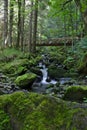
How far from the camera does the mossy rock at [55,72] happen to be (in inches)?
535

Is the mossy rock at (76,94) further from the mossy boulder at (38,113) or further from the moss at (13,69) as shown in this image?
the mossy boulder at (38,113)

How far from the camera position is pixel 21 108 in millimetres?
3344

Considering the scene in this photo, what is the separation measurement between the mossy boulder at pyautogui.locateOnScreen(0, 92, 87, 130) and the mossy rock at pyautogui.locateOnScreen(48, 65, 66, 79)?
32.2 feet

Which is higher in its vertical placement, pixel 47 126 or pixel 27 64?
pixel 47 126

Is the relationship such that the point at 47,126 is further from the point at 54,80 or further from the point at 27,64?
the point at 27,64

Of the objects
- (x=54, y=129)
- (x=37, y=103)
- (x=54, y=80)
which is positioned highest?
(x=37, y=103)

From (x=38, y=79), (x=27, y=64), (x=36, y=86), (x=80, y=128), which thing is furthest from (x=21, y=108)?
(x=27, y=64)

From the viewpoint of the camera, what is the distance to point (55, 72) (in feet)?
47.9

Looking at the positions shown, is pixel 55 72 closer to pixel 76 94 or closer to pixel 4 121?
pixel 76 94

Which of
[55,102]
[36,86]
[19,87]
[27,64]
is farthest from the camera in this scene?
[27,64]

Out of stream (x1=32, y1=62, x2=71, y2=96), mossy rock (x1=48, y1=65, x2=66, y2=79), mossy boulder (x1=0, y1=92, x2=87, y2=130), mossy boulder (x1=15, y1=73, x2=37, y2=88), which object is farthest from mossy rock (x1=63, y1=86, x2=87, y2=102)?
mossy boulder (x1=0, y1=92, x2=87, y2=130)

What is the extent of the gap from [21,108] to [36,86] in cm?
792

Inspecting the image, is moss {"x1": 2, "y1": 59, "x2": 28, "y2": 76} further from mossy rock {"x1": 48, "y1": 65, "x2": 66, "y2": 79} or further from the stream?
mossy rock {"x1": 48, "y1": 65, "x2": 66, "y2": 79}

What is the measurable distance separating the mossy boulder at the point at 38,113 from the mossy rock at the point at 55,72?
9804mm
